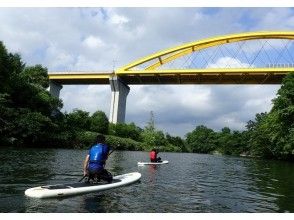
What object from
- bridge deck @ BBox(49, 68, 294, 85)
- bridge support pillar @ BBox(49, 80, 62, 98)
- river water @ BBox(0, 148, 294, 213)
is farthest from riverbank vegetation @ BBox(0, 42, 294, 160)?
river water @ BBox(0, 148, 294, 213)

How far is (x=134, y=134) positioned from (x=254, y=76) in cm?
2365

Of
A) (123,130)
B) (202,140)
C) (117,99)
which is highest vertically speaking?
(117,99)

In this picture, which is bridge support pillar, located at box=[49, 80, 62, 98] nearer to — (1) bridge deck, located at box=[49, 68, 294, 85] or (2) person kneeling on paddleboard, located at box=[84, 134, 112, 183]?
(1) bridge deck, located at box=[49, 68, 294, 85]

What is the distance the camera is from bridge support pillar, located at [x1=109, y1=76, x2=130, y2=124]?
74.2 metres

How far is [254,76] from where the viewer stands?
67.1 meters

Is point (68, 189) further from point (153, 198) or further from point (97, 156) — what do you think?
point (153, 198)

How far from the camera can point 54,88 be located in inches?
3135

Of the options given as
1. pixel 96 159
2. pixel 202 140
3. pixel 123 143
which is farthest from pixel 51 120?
pixel 202 140

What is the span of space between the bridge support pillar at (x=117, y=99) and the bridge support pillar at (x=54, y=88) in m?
10.8

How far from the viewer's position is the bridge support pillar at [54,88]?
78.4 m

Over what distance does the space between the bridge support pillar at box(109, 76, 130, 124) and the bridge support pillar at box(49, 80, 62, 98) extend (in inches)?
426

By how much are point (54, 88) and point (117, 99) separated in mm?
12602

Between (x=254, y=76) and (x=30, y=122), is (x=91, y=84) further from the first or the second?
(x=30, y=122)
